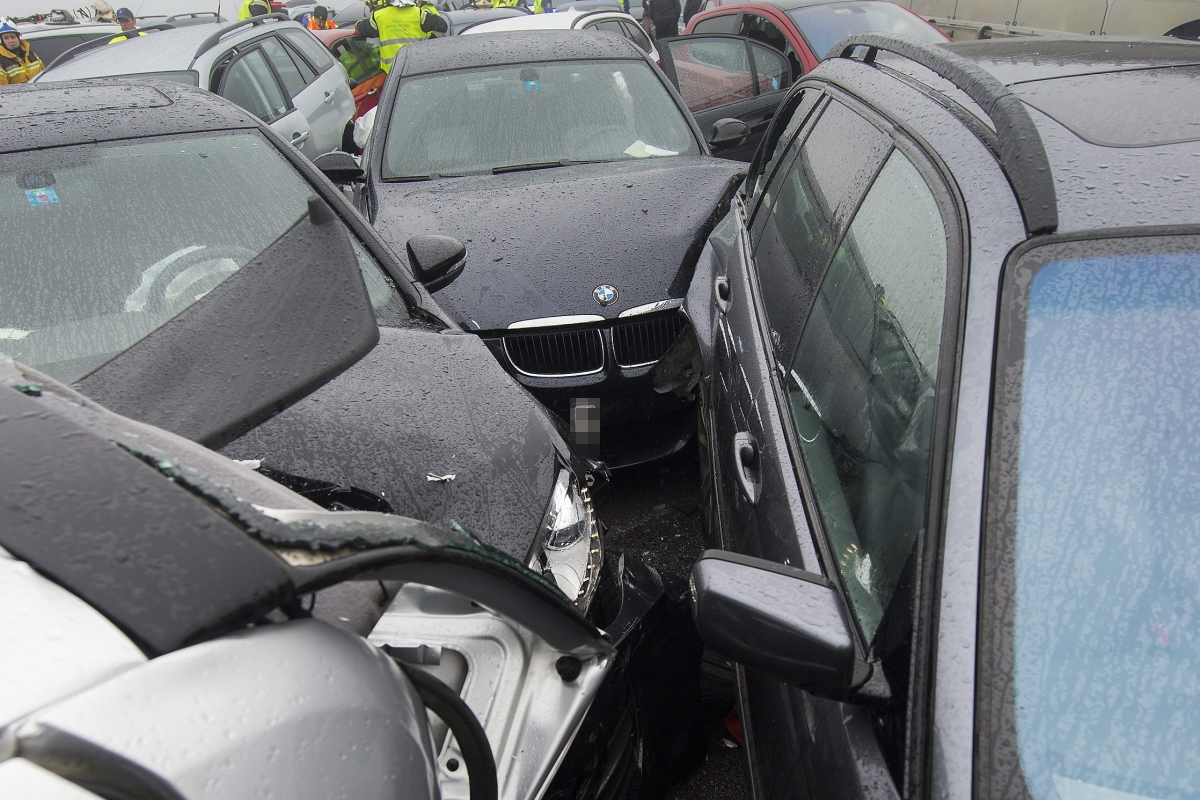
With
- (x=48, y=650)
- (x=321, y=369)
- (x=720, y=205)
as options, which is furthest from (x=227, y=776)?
(x=720, y=205)

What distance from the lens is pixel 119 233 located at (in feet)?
8.05

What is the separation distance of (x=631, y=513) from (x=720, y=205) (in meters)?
1.48

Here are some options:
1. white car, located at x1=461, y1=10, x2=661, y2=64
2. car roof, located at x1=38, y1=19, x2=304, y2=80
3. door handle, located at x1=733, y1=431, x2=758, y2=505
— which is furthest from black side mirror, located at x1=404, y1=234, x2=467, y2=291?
car roof, located at x1=38, y1=19, x2=304, y2=80

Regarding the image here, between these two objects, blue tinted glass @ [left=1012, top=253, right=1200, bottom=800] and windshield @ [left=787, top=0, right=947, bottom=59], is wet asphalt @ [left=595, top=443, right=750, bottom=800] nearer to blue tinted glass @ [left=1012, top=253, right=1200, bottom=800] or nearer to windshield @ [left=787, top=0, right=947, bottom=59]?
blue tinted glass @ [left=1012, top=253, right=1200, bottom=800]

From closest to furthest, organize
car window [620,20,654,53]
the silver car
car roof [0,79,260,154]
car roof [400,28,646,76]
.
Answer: car roof [0,79,260,154] → car roof [400,28,646,76] → the silver car → car window [620,20,654,53]

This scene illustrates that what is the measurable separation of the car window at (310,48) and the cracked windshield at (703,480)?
236 inches

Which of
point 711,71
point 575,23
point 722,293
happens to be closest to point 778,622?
point 722,293

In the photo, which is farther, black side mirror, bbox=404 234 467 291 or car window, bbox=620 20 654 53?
car window, bbox=620 20 654 53

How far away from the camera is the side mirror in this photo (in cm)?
112

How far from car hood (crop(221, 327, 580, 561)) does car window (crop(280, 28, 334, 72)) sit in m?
7.22

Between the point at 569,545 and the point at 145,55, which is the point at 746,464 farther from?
the point at 145,55

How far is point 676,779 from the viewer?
202cm

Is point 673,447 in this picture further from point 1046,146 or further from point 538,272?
A: point 1046,146

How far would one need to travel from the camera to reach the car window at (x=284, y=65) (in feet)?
25.6
